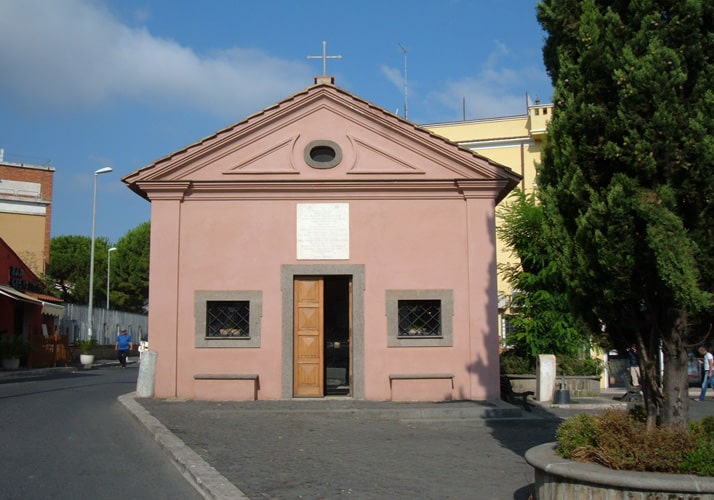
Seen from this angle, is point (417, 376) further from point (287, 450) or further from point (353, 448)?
point (287, 450)

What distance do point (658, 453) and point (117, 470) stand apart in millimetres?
5801

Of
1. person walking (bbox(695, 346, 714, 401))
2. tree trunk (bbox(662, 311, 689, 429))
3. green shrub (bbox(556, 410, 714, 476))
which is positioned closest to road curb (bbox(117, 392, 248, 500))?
green shrub (bbox(556, 410, 714, 476))

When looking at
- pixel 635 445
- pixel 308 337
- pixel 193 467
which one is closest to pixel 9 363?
pixel 308 337

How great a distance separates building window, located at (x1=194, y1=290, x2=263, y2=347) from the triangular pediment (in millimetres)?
2423

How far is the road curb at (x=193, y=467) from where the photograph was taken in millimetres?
6934

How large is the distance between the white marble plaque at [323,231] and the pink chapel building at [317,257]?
2cm

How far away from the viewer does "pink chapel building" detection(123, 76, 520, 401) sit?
49.2 feet

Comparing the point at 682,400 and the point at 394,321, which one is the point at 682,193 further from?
the point at 394,321

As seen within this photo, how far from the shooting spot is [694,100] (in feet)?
20.6

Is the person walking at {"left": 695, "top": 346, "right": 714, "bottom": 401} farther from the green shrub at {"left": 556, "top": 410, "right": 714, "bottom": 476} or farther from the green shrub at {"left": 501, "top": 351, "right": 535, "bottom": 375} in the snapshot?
the green shrub at {"left": 556, "top": 410, "right": 714, "bottom": 476}

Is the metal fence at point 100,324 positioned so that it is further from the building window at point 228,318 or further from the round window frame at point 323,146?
the round window frame at point 323,146

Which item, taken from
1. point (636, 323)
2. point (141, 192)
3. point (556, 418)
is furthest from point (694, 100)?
point (141, 192)

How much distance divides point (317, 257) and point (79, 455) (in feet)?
23.1

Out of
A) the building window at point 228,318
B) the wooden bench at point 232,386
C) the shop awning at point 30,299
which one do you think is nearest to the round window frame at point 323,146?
the building window at point 228,318
